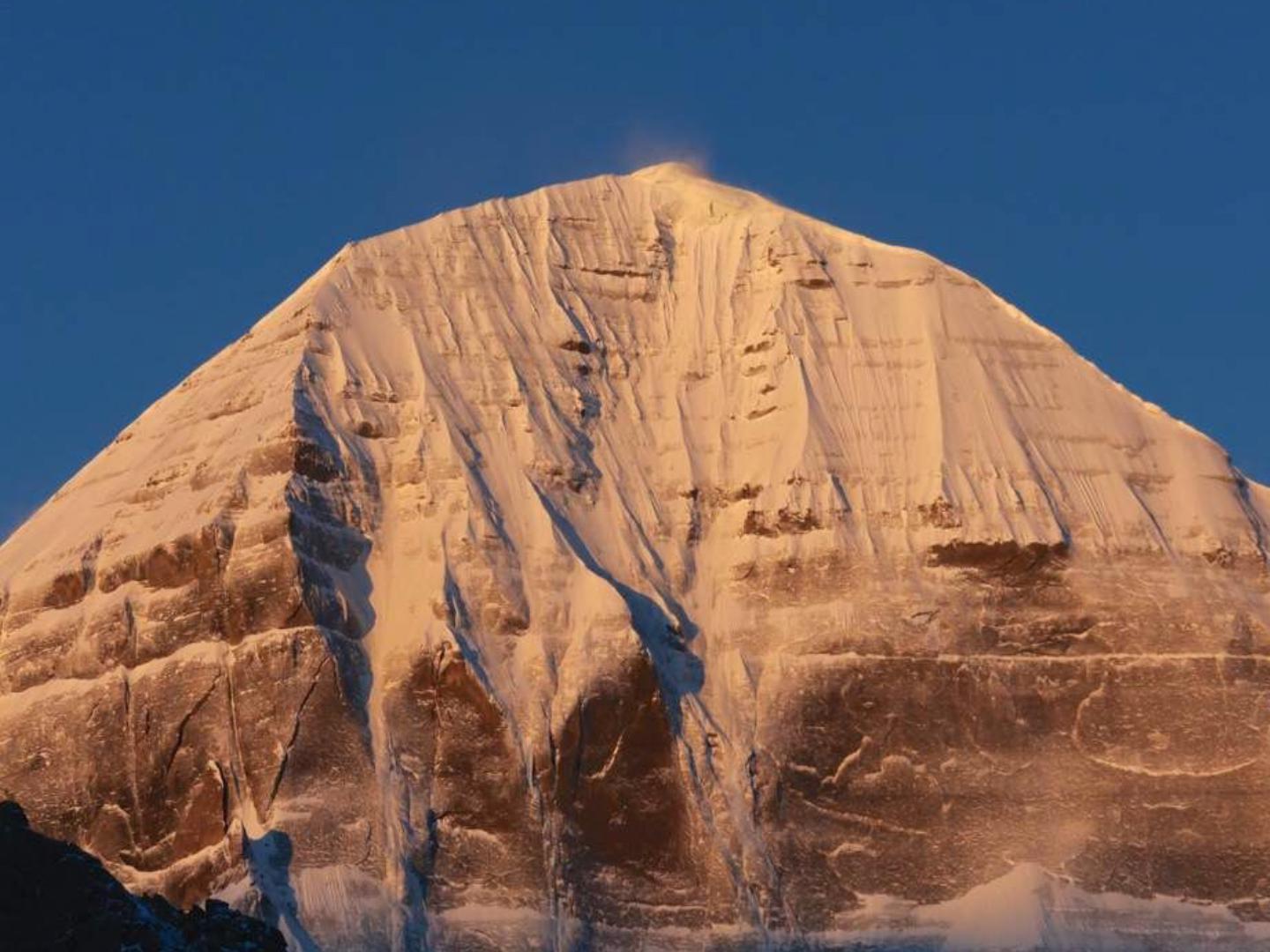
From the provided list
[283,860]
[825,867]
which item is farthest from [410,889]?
[825,867]

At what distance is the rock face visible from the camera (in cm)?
16825

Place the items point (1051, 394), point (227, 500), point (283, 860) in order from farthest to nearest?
point (1051, 394) → point (227, 500) → point (283, 860)

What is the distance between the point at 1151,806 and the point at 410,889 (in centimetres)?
2779

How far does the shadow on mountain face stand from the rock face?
125ft

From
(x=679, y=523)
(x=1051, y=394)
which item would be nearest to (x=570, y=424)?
(x=679, y=523)

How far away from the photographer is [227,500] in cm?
17588

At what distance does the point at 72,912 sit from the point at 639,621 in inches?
2286

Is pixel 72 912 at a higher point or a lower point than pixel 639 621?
lower

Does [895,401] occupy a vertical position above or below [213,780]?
above

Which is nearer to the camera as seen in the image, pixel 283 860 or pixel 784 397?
pixel 283 860

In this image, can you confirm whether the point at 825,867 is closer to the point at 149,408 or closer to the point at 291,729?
the point at 291,729

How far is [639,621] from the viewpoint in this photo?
176 metres

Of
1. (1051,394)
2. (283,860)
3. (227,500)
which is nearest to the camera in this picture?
(283,860)

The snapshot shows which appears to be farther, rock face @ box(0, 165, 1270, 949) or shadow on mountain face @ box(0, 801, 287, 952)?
rock face @ box(0, 165, 1270, 949)
